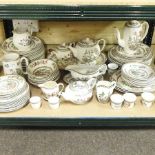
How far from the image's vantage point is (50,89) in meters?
1.36

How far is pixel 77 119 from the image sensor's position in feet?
4.33

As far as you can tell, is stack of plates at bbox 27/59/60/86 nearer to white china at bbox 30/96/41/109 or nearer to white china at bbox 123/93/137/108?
white china at bbox 30/96/41/109

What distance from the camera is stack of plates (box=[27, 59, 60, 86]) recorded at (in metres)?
1.44

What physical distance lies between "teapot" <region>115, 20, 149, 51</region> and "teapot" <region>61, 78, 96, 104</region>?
10.2 inches

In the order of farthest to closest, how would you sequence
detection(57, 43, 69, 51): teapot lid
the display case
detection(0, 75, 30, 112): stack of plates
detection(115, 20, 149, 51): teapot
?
1. detection(57, 43, 69, 51): teapot lid
2. detection(115, 20, 149, 51): teapot
3. detection(0, 75, 30, 112): stack of plates
4. the display case

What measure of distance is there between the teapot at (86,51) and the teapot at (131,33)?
0.41 feet

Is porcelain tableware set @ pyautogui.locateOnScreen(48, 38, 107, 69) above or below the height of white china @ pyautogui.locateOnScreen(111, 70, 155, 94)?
above

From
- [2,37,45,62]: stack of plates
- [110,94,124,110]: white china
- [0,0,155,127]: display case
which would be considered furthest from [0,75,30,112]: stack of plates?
[110,94,124,110]: white china

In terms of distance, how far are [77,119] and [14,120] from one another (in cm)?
29

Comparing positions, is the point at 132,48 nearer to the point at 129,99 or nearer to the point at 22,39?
the point at 129,99

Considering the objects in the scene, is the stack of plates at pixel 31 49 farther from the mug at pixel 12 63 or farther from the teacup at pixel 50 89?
the teacup at pixel 50 89

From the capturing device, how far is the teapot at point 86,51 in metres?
1.44

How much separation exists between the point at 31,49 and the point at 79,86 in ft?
1.10

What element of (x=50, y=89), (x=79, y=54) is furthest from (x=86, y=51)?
(x=50, y=89)
